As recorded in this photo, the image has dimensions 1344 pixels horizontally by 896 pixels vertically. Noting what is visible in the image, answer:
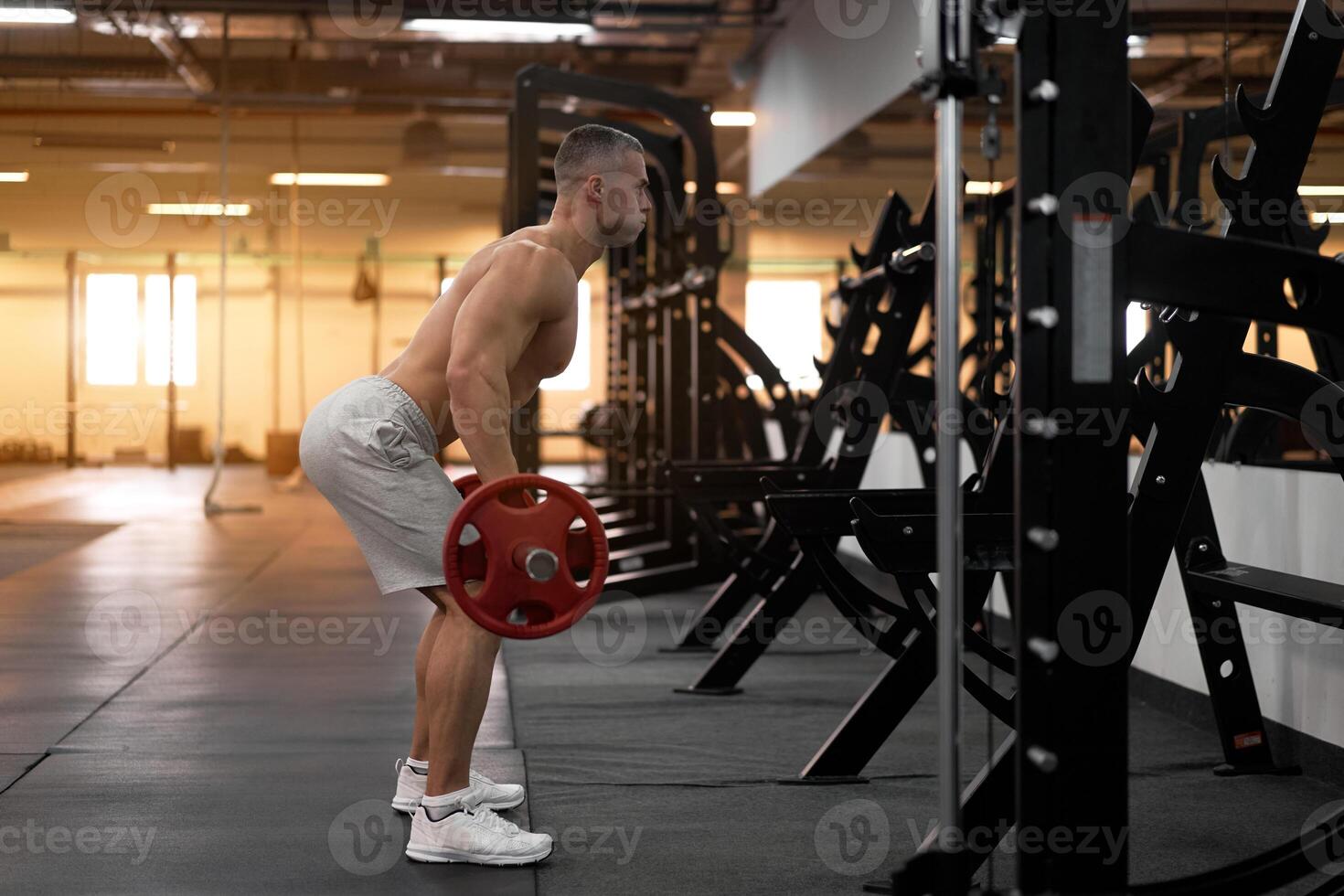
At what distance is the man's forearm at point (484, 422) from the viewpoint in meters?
2.25

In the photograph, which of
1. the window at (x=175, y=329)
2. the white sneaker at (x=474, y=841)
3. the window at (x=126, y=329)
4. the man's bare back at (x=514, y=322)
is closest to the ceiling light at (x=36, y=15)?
the window at (x=175, y=329)

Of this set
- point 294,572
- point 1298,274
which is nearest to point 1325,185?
point 1298,274

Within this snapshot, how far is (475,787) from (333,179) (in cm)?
1296

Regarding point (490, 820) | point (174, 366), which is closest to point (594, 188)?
point (490, 820)

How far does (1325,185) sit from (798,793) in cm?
227

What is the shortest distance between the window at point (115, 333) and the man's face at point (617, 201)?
13054 mm

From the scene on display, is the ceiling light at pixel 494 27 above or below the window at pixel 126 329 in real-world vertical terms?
above

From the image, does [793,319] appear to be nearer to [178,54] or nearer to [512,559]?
[178,54]

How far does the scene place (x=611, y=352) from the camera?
301 inches

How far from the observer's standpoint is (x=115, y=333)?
14250 millimetres

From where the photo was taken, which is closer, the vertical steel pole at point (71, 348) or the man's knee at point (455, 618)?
the man's knee at point (455, 618)

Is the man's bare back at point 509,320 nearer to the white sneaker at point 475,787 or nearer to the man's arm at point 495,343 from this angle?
the man's arm at point 495,343

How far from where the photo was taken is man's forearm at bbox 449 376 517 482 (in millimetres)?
2252

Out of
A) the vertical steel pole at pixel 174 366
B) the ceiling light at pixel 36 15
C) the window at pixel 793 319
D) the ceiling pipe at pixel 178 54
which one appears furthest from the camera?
the vertical steel pole at pixel 174 366
